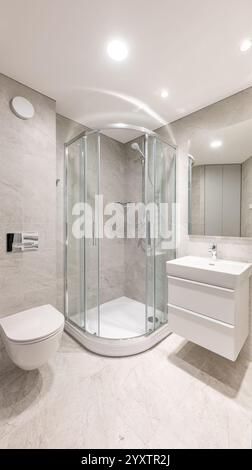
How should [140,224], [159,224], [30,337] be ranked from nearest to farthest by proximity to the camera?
1. [30,337]
2. [159,224]
3. [140,224]

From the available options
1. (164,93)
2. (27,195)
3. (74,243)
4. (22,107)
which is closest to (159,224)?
(74,243)

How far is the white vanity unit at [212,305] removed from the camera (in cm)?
136

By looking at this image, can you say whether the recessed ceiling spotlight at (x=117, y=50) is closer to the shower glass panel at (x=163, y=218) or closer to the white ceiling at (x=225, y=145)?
the shower glass panel at (x=163, y=218)

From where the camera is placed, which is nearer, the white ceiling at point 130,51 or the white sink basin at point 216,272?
the white ceiling at point 130,51

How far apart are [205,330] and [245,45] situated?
2.01 metres

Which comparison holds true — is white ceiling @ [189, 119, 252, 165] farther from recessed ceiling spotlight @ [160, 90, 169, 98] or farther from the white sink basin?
the white sink basin

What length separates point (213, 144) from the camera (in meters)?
1.91

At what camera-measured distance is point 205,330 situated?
4.84ft

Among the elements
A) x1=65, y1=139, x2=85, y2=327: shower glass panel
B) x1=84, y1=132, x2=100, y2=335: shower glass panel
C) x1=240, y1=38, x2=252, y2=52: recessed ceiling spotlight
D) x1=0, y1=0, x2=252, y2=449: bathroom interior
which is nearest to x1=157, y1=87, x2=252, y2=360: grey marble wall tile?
x1=0, y1=0, x2=252, y2=449: bathroom interior

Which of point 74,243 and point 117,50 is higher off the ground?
point 117,50

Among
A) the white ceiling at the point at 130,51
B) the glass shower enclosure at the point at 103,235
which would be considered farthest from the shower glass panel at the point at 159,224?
the white ceiling at the point at 130,51

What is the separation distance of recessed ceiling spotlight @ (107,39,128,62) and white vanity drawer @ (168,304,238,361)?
76.8 inches

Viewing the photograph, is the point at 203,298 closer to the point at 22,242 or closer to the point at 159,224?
the point at 159,224

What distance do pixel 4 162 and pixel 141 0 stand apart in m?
1.35
